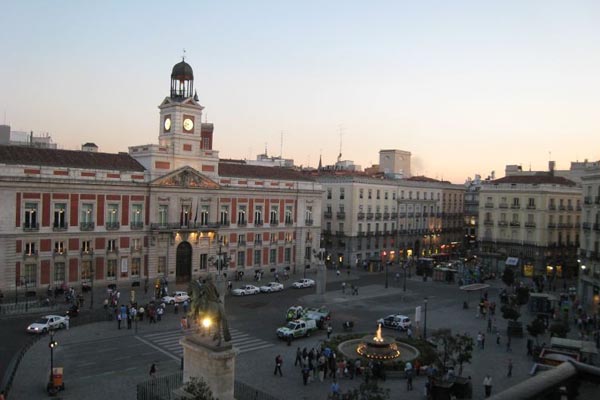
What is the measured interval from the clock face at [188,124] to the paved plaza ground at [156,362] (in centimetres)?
2510

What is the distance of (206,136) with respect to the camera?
10000cm

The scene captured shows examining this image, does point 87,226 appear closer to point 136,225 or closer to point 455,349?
point 136,225

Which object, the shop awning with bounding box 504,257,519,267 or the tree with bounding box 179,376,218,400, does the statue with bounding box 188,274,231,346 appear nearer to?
the tree with bounding box 179,376,218,400

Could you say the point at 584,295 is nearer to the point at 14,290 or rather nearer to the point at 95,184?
the point at 95,184

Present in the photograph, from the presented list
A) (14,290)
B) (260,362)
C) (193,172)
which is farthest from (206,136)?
(260,362)

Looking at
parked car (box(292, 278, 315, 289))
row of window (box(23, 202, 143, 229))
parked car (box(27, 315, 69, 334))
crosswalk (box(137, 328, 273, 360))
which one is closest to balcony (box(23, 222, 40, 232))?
row of window (box(23, 202, 143, 229))

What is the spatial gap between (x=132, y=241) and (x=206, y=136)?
45.7 metres

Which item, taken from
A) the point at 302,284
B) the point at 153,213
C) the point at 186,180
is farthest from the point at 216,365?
the point at 186,180

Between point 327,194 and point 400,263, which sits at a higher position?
point 327,194

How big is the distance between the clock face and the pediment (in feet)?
16.1

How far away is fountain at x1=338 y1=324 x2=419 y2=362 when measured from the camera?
107 ft

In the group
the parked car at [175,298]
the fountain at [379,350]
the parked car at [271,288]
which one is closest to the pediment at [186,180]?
the parked car at [271,288]

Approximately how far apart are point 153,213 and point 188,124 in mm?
10966

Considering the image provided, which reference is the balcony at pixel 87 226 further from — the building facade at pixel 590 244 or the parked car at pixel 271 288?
the building facade at pixel 590 244
